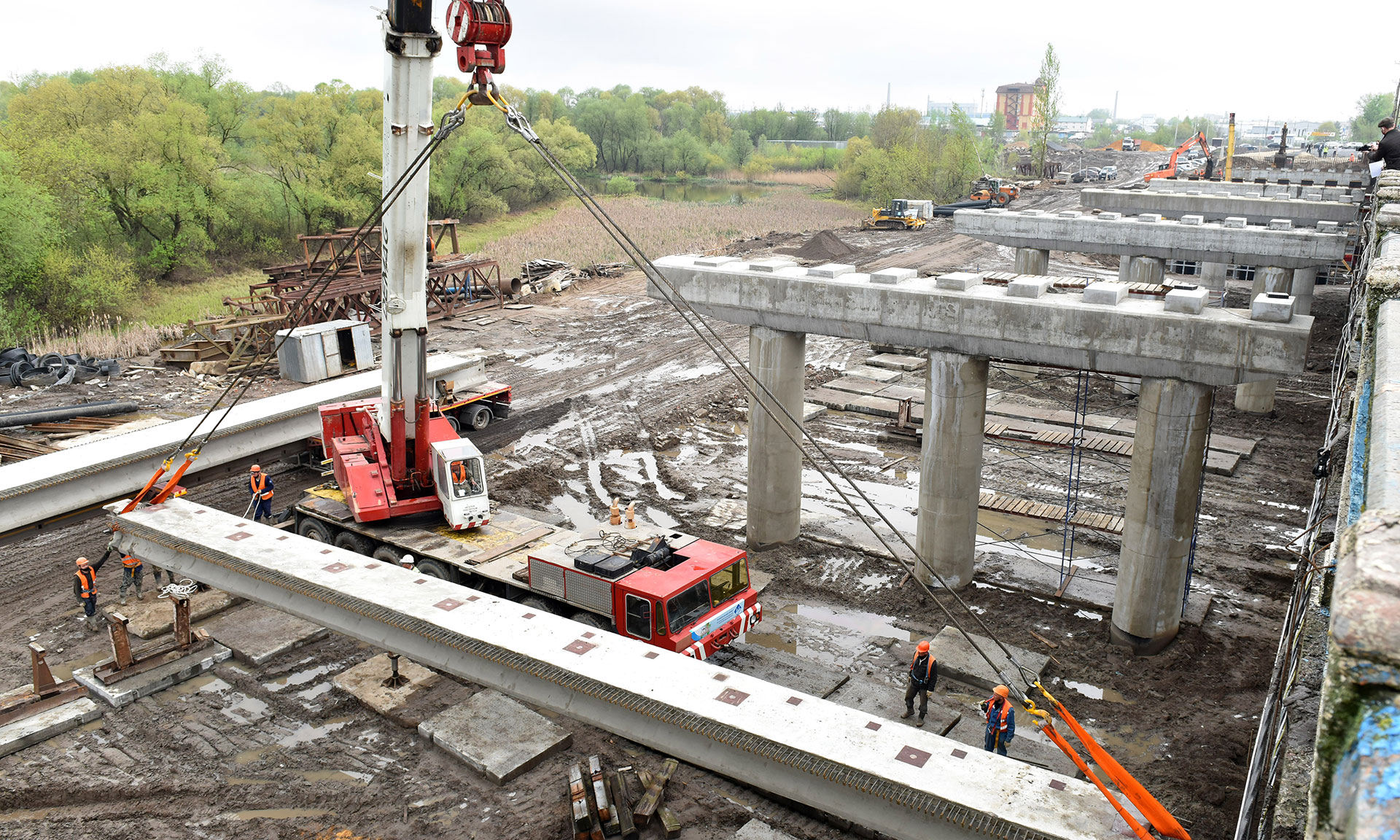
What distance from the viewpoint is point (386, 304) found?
15.0 meters

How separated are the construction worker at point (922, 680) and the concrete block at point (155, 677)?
34.1 feet

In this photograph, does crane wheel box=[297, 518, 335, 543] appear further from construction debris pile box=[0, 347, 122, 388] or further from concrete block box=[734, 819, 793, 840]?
construction debris pile box=[0, 347, 122, 388]

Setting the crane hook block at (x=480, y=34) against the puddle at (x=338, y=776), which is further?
the crane hook block at (x=480, y=34)

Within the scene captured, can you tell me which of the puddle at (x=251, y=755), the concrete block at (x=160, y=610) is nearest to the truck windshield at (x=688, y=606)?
the puddle at (x=251, y=755)

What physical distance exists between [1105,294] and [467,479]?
1076cm

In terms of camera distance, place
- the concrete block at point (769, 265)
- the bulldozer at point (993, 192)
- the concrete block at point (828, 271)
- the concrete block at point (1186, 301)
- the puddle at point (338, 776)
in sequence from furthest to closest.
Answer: the bulldozer at point (993, 192) → the concrete block at point (769, 265) → the concrete block at point (828, 271) → the concrete block at point (1186, 301) → the puddle at point (338, 776)

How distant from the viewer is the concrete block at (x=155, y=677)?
13547 mm

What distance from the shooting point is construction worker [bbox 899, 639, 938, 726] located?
42.9 feet

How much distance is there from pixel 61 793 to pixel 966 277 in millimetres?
14876

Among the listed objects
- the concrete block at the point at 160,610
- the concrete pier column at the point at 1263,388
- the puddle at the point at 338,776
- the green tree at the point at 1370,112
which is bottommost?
the puddle at the point at 338,776

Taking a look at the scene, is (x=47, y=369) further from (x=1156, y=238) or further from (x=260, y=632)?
(x=1156, y=238)

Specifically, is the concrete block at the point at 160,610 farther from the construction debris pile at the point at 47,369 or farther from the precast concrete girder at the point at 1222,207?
the precast concrete girder at the point at 1222,207

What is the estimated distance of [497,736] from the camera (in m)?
12.8

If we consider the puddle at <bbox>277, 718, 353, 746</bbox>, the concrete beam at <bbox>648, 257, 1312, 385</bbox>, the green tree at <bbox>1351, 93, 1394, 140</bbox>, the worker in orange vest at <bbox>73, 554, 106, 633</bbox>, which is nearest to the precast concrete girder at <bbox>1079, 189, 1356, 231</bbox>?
the concrete beam at <bbox>648, 257, 1312, 385</bbox>
